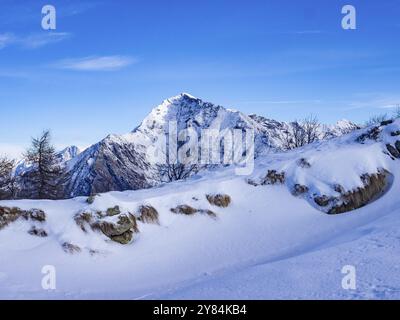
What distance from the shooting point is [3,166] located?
4034 centimetres

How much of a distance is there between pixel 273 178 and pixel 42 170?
20451 mm

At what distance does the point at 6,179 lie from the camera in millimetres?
40281

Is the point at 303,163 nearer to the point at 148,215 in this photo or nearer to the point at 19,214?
the point at 148,215

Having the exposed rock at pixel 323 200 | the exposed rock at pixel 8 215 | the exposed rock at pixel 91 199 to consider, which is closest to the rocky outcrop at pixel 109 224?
the exposed rock at pixel 91 199

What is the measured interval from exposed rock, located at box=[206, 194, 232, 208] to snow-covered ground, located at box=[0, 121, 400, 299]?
366 mm

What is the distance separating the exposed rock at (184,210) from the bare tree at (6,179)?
19745 millimetres

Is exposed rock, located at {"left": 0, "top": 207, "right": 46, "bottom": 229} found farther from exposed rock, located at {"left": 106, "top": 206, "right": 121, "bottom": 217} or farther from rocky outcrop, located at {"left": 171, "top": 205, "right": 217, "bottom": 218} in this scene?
rocky outcrop, located at {"left": 171, "top": 205, "right": 217, "bottom": 218}

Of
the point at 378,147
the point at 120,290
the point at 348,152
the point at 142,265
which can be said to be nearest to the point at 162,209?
the point at 142,265

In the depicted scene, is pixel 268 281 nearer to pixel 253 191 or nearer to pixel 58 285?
pixel 58 285

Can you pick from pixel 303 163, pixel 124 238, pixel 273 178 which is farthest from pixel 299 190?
pixel 124 238

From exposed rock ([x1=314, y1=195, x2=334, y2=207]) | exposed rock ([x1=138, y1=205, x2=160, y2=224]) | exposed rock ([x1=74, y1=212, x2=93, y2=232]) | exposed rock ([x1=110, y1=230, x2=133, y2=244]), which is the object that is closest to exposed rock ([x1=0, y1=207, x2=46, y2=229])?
exposed rock ([x1=74, y1=212, x2=93, y2=232])

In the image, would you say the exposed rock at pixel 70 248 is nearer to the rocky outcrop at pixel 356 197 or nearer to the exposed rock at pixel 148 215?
the exposed rock at pixel 148 215

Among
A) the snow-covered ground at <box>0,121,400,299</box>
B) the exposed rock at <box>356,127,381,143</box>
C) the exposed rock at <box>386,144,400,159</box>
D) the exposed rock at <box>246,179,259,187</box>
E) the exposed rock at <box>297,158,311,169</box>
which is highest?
the exposed rock at <box>356,127,381,143</box>

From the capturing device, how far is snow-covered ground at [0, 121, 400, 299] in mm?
15305
